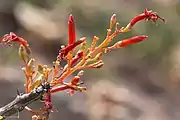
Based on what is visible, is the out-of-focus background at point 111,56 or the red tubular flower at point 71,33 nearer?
the red tubular flower at point 71,33

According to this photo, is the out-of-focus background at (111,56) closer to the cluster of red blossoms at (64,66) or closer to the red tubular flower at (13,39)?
the red tubular flower at (13,39)

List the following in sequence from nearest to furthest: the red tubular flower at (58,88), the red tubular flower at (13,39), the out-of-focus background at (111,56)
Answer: the red tubular flower at (58,88), the red tubular flower at (13,39), the out-of-focus background at (111,56)

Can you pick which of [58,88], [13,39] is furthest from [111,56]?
[58,88]

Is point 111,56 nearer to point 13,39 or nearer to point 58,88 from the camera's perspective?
point 13,39

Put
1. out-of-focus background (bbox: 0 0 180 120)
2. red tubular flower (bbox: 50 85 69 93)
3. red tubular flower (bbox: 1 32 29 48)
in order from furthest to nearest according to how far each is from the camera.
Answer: out-of-focus background (bbox: 0 0 180 120), red tubular flower (bbox: 1 32 29 48), red tubular flower (bbox: 50 85 69 93)

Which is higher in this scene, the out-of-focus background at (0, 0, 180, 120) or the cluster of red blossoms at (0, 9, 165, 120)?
the out-of-focus background at (0, 0, 180, 120)

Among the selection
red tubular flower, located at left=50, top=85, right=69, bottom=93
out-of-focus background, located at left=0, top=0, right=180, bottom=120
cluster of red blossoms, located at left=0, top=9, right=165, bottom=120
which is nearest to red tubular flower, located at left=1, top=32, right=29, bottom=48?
cluster of red blossoms, located at left=0, top=9, right=165, bottom=120

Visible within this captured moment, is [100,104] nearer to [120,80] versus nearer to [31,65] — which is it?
[120,80]

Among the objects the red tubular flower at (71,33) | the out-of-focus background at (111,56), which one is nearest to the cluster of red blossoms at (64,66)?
the red tubular flower at (71,33)

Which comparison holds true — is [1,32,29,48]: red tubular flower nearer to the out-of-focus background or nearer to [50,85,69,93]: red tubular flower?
[50,85,69,93]: red tubular flower
